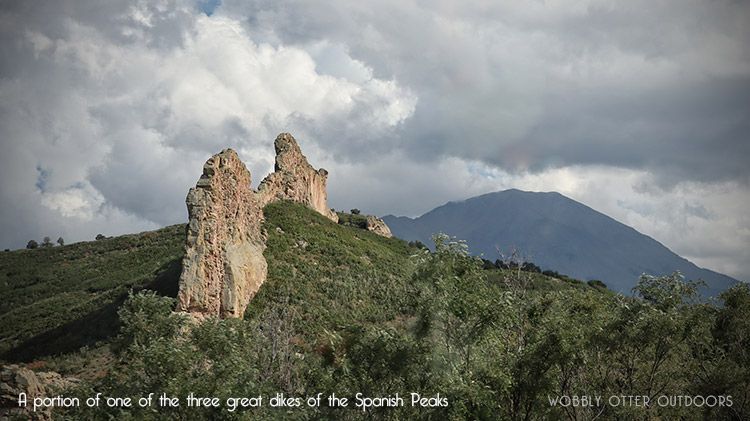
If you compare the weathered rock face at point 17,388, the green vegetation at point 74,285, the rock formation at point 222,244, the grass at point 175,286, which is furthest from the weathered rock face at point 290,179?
the weathered rock face at point 17,388

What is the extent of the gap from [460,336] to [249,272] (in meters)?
35.0

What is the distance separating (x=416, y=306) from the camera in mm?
20359

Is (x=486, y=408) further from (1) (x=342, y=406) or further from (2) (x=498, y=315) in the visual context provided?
(1) (x=342, y=406)

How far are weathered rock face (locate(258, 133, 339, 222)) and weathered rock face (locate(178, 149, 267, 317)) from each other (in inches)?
1100

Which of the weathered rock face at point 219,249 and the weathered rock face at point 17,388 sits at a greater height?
the weathered rock face at point 219,249

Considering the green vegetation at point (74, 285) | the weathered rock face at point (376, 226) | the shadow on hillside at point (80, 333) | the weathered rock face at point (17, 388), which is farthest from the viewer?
the weathered rock face at point (376, 226)

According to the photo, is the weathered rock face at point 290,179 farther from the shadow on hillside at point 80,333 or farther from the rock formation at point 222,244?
the shadow on hillside at point 80,333

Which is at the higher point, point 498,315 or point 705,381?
point 498,315

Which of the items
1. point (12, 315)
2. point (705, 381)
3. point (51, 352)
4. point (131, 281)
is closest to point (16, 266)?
point (12, 315)

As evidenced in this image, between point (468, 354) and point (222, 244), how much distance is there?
31891 mm

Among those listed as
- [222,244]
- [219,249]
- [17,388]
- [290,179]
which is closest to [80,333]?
[222,244]

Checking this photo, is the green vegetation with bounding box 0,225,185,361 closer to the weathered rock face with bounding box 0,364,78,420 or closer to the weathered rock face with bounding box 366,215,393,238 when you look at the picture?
the weathered rock face with bounding box 0,364,78,420

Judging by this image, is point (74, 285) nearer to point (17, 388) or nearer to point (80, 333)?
point (80, 333)

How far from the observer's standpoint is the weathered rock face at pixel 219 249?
43.9 metres
